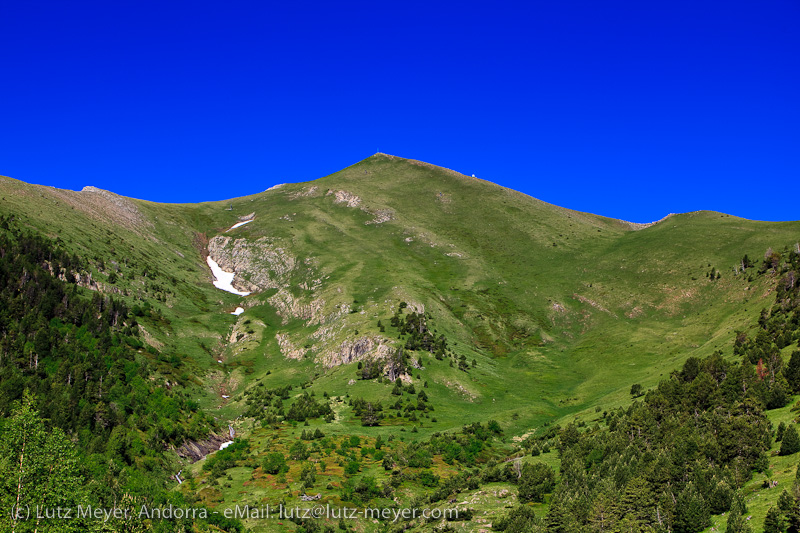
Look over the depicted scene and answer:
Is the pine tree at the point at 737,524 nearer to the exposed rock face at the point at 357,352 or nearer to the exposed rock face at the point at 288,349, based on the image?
the exposed rock face at the point at 357,352

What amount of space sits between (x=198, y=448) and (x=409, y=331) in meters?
60.5

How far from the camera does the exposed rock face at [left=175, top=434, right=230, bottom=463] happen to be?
9011cm

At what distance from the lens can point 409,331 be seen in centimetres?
13662

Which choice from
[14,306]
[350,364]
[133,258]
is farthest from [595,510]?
[133,258]

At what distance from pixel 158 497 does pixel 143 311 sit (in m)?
94.4

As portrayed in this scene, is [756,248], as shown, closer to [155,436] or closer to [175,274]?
[155,436]

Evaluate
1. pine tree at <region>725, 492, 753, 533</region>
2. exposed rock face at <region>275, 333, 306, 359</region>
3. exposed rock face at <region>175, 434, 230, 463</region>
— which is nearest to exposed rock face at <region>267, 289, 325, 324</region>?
exposed rock face at <region>275, 333, 306, 359</region>

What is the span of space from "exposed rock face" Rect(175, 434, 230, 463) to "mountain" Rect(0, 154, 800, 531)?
38 centimetres

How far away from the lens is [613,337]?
150 m

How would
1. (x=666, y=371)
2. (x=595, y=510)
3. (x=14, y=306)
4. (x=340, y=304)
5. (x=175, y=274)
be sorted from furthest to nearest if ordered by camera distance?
(x=175, y=274)
(x=340, y=304)
(x=14, y=306)
(x=666, y=371)
(x=595, y=510)

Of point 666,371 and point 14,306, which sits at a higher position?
point 14,306

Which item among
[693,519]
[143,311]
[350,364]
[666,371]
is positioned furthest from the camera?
[143,311]

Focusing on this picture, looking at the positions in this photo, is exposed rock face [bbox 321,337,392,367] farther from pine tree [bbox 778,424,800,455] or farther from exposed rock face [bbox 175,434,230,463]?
pine tree [bbox 778,424,800,455]

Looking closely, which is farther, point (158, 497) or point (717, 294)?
point (717, 294)
